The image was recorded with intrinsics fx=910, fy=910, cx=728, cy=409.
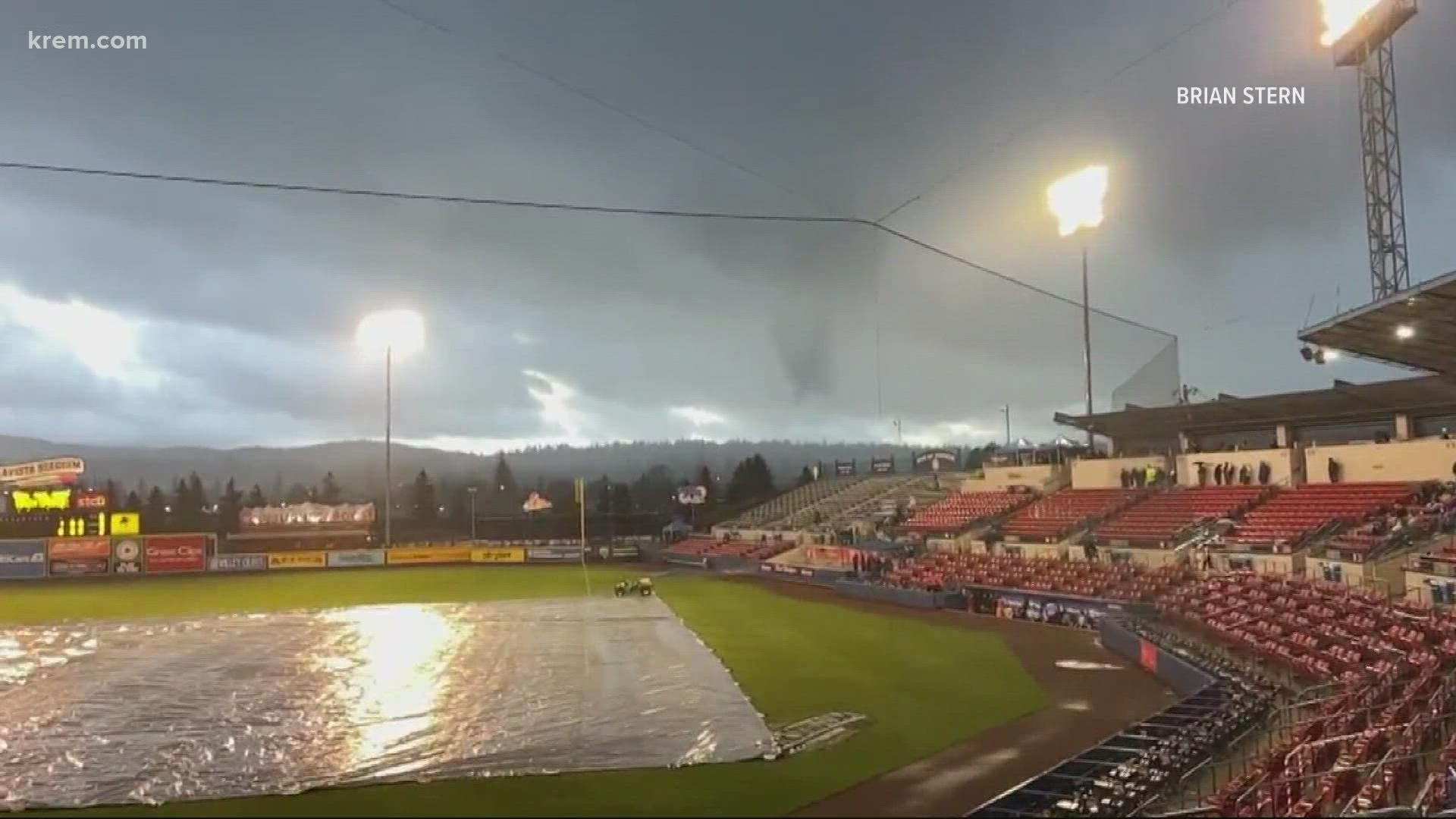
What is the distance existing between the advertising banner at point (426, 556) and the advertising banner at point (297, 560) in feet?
11.1

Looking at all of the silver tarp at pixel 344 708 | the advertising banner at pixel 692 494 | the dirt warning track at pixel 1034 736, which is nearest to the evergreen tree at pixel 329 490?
the advertising banner at pixel 692 494

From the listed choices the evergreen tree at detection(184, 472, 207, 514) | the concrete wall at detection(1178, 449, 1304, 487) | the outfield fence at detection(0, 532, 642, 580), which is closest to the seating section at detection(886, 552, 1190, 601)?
the concrete wall at detection(1178, 449, 1304, 487)

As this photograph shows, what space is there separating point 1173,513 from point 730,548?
23.2 m

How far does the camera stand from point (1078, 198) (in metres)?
17.5

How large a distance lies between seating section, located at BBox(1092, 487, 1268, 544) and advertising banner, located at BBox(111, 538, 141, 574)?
42.6m

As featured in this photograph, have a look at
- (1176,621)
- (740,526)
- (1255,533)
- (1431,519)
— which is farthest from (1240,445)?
(740,526)

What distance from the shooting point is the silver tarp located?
10.9m

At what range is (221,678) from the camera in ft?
54.3

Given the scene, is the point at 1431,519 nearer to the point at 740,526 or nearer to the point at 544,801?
the point at 544,801

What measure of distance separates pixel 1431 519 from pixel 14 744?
26.0 meters

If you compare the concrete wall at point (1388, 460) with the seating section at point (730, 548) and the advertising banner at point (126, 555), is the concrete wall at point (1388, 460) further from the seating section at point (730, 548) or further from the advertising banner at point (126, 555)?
the advertising banner at point (126, 555)

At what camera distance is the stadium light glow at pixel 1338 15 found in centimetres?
1631

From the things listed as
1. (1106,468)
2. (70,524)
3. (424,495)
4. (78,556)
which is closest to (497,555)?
(78,556)

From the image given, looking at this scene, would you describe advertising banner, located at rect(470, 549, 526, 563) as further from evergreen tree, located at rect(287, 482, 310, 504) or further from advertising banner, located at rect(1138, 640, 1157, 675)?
advertising banner, located at rect(1138, 640, 1157, 675)
